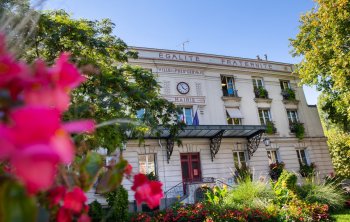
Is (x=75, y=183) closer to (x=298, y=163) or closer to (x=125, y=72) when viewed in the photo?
(x=125, y=72)

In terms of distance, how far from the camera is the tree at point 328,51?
18.0 metres

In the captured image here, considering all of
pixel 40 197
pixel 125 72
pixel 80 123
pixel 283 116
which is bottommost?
pixel 40 197

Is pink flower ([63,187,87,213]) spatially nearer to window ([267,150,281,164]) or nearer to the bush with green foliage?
the bush with green foliage

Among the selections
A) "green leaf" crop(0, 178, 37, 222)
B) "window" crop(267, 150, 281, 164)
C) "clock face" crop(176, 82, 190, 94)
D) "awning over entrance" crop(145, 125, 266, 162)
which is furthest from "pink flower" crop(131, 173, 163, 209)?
"window" crop(267, 150, 281, 164)

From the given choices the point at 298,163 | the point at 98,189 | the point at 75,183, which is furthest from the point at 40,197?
the point at 298,163

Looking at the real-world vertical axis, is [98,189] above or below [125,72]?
below

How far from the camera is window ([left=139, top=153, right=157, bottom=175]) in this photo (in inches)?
766

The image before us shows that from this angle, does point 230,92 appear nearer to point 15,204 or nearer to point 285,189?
point 285,189

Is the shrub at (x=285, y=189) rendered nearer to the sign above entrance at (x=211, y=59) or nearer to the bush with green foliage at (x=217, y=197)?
the bush with green foliage at (x=217, y=197)

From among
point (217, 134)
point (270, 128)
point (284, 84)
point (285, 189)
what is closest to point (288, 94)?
point (284, 84)

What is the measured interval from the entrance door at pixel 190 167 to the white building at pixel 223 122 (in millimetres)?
65

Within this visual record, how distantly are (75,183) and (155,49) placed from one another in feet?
70.4

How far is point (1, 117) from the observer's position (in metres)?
0.75

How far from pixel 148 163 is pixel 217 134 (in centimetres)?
505
